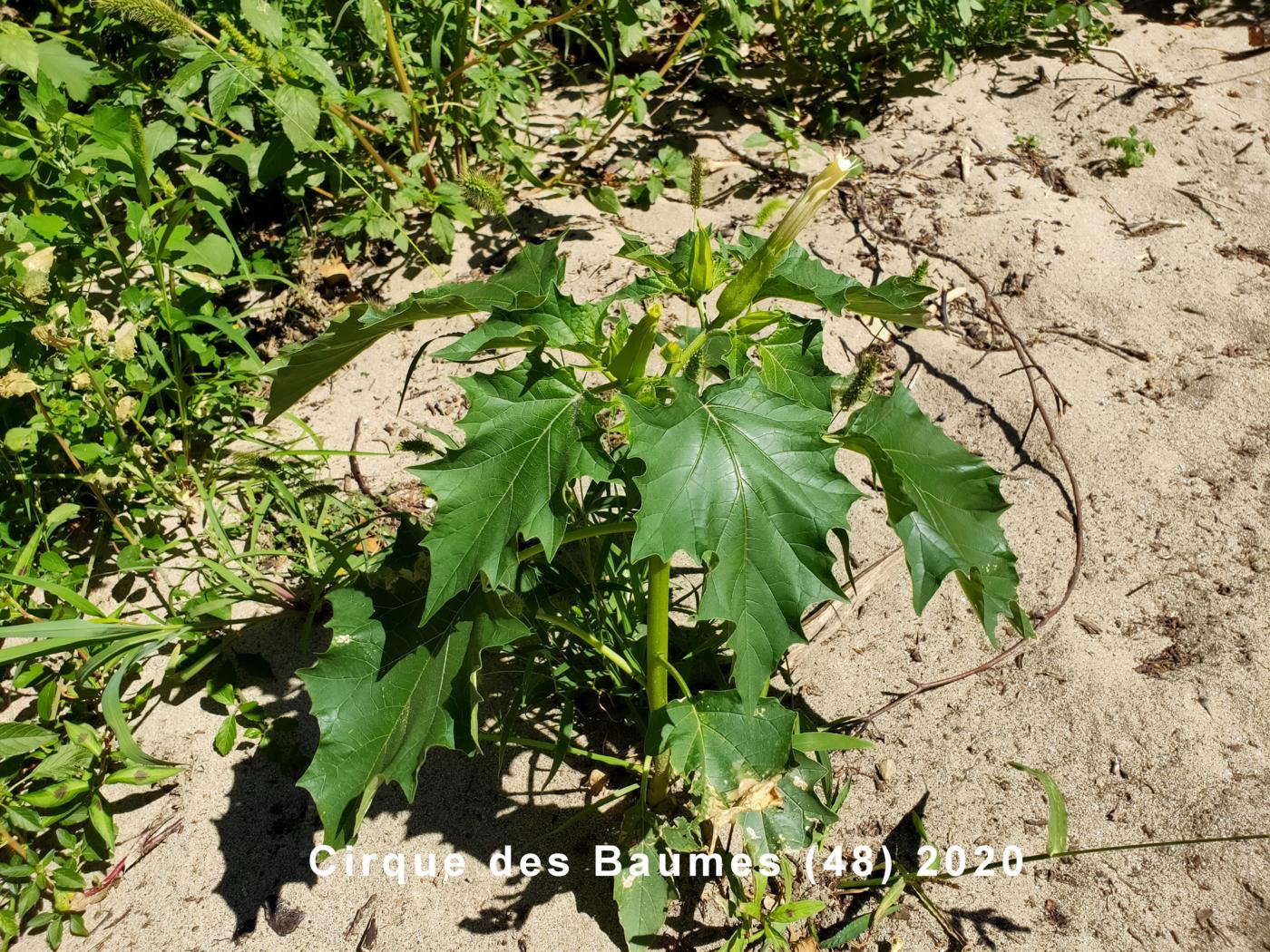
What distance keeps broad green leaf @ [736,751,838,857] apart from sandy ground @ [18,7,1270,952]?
26 centimetres

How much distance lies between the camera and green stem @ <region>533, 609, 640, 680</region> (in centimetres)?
168

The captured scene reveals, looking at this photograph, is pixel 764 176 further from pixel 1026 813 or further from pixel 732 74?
pixel 1026 813

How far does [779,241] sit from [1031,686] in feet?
4.15

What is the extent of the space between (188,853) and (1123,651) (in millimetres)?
2058

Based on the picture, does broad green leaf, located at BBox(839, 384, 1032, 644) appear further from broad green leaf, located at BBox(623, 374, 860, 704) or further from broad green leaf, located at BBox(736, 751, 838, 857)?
broad green leaf, located at BBox(736, 751, 838, 857)

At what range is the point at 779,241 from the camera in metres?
1.29

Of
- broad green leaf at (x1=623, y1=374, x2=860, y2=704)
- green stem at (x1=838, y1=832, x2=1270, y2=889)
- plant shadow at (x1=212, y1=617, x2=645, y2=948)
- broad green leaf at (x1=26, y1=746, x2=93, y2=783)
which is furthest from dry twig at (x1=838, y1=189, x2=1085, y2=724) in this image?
broad green leaf at (x1=26, y1=746, x2=93, y2=783)

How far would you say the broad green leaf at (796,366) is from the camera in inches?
56.4

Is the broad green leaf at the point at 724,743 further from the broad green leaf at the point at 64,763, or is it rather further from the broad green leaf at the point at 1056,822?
the broad green leaf at the point at 64,763

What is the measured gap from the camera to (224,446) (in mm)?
2607

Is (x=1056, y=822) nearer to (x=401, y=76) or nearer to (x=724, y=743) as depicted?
(x=724, y=743)

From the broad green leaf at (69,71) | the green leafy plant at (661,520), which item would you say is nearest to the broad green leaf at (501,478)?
the green leafy plant at (661,520)

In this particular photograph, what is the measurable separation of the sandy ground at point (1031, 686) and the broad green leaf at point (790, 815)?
261 mm

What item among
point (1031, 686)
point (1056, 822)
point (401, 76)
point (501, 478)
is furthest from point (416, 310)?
point (401, 76)
